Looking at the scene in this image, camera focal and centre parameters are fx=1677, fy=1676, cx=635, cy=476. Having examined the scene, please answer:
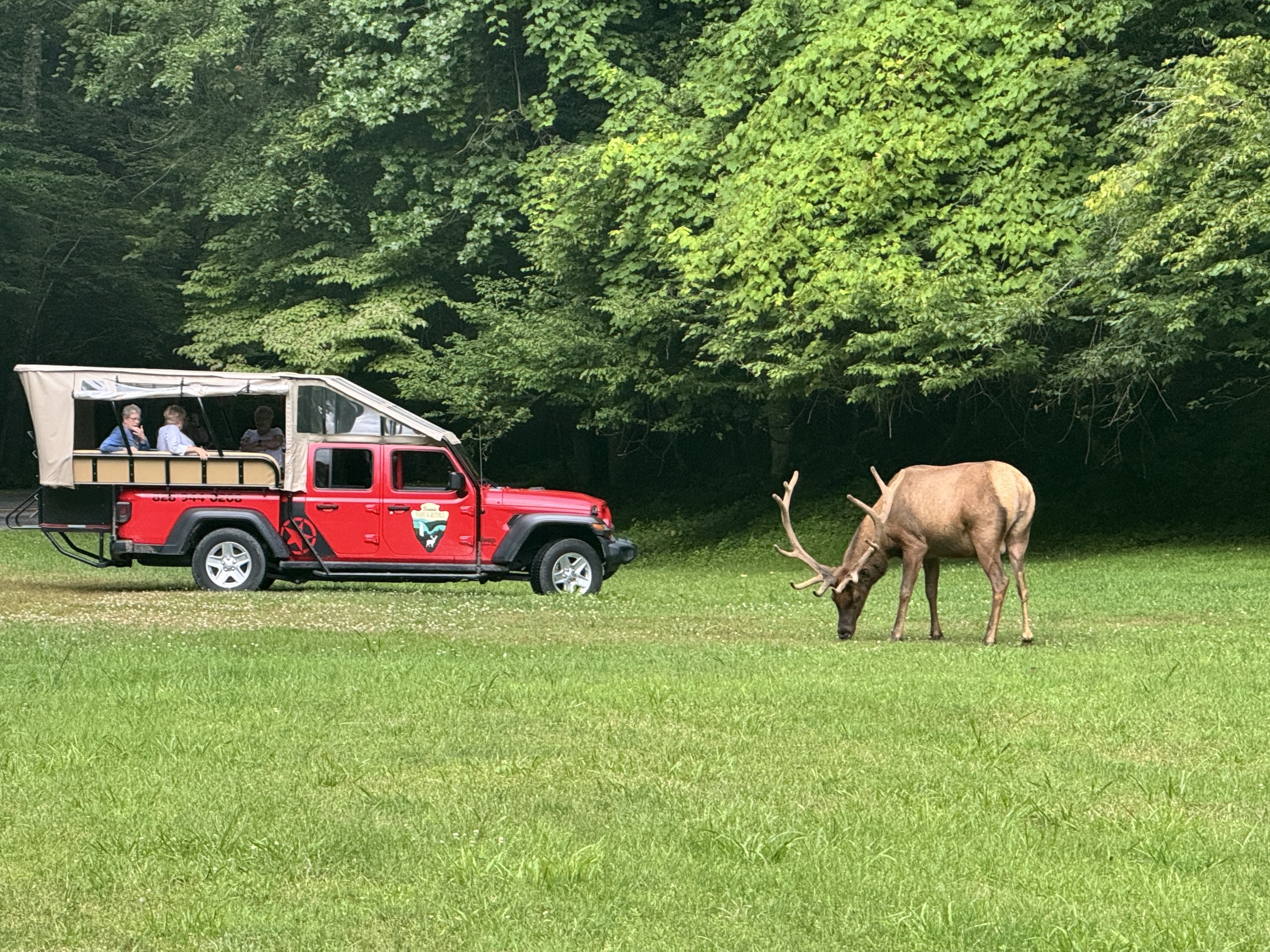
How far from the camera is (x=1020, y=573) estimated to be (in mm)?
15969

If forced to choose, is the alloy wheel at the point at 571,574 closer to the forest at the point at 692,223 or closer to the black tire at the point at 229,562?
the black tire at the point at 229,562

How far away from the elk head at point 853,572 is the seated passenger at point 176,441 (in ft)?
27.8

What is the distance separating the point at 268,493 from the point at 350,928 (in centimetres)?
1584

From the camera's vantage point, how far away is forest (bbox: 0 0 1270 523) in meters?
27.6

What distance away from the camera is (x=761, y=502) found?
125 feet

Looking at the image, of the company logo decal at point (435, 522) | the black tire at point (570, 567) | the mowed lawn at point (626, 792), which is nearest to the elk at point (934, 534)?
the mowed lawn at point (626, 792)

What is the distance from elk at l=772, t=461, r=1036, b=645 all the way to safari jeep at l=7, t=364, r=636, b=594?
5.56 meters

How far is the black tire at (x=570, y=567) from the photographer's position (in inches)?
859

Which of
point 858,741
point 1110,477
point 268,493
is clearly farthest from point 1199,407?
point 858,741

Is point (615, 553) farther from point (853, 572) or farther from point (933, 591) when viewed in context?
point (933, 591)

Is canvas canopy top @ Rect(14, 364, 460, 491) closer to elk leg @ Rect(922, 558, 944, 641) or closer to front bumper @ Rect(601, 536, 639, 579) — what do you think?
front bumper @ Rect(601, 536, 639, 579)

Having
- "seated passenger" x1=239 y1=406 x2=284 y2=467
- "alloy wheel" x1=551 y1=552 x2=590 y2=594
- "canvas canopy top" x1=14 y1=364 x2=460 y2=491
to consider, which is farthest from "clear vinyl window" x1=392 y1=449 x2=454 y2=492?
"alloy wheel" x1=551 y1=552 x2=590 y2=594

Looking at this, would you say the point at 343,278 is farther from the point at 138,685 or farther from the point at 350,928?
the point at 350,928

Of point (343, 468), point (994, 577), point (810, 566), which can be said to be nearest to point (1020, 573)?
point (994, 577)
